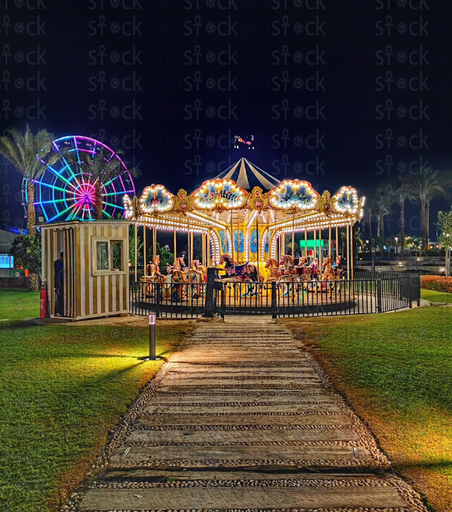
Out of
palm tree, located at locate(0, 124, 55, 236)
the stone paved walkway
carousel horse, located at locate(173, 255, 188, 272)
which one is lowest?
the stone paved walkway

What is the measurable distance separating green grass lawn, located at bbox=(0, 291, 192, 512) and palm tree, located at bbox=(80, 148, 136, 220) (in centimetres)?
2142

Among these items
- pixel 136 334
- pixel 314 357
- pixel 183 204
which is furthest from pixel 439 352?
pixel 183 204

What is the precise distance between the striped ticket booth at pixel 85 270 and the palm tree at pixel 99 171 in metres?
18.2

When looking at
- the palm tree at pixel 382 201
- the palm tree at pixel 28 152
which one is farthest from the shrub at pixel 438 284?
the palm tree at pixel 382 201

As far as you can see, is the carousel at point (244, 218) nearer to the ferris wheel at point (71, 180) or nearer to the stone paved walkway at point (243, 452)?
the stone paved walkway at point (243, 452)

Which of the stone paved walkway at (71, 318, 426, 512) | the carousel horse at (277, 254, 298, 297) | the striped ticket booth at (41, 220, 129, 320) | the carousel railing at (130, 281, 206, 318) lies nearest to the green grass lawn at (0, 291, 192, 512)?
the stone paved walkway at (71, 318, 426, 512)

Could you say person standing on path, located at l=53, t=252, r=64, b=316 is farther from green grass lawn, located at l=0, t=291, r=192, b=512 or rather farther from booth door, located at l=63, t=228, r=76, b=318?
green grass lawn, located at l=0, t=291, r=192, b=512

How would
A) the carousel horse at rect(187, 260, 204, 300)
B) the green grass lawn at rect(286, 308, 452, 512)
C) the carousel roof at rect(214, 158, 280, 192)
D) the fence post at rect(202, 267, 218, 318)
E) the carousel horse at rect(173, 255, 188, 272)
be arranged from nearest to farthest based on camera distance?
A: the green grass lawn at rect(286, 308, 452, 512), the fence post at rect(202, 267, 218, 318), the carousel horse at rect(187, 260, 204, 300), the carousel horse at rect(173, 255, 188, 272), the carousel roof at rect(214, 158, 280, 192)

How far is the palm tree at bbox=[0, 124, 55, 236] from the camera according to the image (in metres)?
28.8

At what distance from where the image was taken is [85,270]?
12305 mm

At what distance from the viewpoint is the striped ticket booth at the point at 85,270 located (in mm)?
12266

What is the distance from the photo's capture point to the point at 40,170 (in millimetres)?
29344

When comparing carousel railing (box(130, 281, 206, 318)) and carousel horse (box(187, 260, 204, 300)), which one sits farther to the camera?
carousel horse (box(187, 260, 204, 300))

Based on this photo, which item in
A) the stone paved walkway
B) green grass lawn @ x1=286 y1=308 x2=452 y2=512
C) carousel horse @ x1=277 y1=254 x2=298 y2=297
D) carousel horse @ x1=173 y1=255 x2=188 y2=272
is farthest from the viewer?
carousel horse @ x1=173 y1=255 x2=188 y2=272
